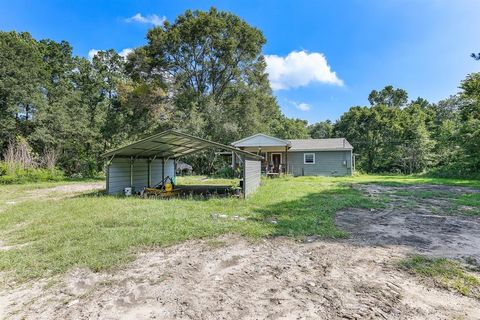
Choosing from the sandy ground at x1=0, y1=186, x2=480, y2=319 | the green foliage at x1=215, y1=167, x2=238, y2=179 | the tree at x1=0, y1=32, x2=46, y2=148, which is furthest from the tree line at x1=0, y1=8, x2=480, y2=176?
the sandy ground at x1=0, y1=186, x2=480, y2=319

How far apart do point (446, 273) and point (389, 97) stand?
36.2 metres

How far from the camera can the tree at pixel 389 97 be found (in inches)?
1332

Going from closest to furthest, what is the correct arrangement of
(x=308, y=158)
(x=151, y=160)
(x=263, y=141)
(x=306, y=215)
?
(x=306, y=215) < (x=151, y=160) < (x=263, y=141) < (x=308, y=158)

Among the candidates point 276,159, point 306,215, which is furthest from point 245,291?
point 276,159

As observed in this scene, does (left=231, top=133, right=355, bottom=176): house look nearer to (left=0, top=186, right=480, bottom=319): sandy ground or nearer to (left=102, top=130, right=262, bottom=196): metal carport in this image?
(left=102, top=130, right=262, bottom=196): metal carport

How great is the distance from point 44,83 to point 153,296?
27321mm

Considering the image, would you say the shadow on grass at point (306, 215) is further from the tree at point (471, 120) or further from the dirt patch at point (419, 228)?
the tree at point (471, 120)

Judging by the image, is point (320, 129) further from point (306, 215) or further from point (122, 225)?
point (122, 225)

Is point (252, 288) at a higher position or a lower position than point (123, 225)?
lower

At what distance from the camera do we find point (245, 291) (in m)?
2.87

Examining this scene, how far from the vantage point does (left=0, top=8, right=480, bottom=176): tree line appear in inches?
819

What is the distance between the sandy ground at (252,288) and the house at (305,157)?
16.2 meters

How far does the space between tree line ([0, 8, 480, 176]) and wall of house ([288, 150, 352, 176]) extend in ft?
18.1

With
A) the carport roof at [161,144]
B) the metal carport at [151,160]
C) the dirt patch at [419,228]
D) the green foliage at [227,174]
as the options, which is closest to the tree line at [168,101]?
the green foliage at [227,174]
